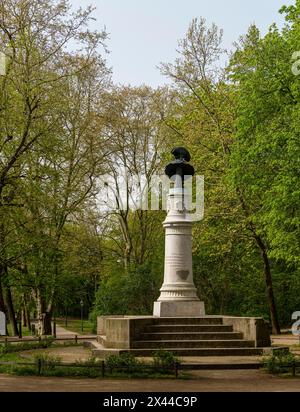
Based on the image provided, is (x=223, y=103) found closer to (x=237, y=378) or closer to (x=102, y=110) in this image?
(x=102, y=110)

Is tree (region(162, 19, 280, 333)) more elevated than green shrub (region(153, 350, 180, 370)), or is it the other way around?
tree (region(162, 19, 280, 333))

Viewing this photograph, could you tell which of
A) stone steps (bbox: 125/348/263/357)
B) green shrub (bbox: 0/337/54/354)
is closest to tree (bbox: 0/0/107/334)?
green shrub (bbox: 0/337/54/354)

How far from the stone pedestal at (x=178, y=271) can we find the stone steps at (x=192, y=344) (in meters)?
2.72

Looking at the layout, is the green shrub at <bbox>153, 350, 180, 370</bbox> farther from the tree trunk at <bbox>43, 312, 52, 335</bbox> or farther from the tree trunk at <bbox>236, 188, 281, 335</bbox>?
the tree trunk at <bbox>43, 312, 52, 335</bbox>

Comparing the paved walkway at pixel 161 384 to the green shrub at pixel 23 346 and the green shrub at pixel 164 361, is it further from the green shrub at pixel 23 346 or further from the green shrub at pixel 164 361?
the green shrub at pixel 23 346

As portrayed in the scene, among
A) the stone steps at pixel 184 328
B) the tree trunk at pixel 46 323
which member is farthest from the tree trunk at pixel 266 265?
the tree trunk at pixel 46 323

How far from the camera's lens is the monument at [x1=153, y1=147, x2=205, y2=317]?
25.2 metres

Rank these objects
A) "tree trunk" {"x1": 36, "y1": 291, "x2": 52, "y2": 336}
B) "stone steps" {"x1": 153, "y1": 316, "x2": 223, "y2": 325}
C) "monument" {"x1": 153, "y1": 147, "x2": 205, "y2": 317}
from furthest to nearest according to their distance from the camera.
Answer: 1. "tree trunk" {"x1": 36, "y1": 291, "x2": 52, "y2": 336}
2. "monument" {"x1": 153, "y1": 147, "x2": 205, "y2": 317}
3. "stone steps" {"x1": 153, "y1": 316, "x2": 223, "y2": 325}

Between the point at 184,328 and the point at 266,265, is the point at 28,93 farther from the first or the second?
the point at 266,265

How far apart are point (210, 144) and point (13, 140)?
46.1 ft

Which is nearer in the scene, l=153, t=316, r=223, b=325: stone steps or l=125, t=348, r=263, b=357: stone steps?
l=125, t=348, r=263, b=357: stone steps

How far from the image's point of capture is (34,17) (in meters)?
25.9

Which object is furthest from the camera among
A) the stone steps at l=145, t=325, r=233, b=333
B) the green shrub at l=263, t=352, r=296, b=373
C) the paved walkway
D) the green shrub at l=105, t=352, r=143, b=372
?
the stone steps at l=145, t=325, r=233, b=333
